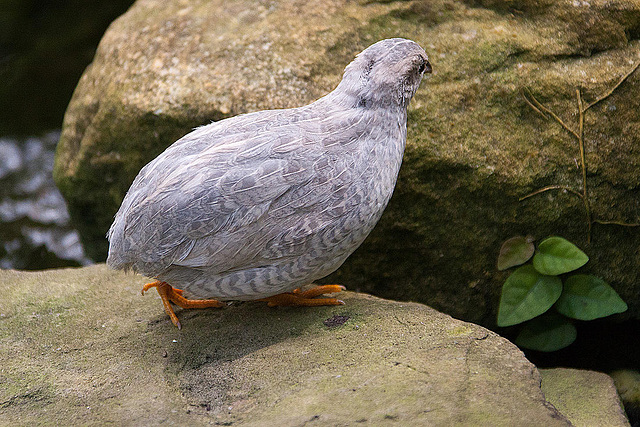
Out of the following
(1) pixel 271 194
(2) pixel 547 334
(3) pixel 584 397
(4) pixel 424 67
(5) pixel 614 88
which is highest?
(4) pixel 424 67

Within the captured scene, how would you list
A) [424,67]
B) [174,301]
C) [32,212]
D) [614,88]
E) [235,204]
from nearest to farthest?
[235,204] → [424,67] → [174,301] → [614,88] → [32,212]

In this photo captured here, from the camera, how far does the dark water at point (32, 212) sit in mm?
6309

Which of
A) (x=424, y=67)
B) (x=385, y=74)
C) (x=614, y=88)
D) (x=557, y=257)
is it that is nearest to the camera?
(x=385, y=74)

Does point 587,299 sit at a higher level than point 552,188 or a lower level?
lower

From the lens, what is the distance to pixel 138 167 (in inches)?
182

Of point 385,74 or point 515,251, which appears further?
point 515,251

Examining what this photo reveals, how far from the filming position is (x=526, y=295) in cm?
388

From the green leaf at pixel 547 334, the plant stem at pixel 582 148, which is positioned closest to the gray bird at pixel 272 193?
the plant stem at pixel 582 148

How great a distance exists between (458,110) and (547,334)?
158 centimetres

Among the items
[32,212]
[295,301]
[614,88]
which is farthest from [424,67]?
[32,212]

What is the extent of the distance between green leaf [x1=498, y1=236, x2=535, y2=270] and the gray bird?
→ 1137 mm

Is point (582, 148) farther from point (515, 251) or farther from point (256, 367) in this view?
point (256, 367)

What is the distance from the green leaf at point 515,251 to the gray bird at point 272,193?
1.14 meters

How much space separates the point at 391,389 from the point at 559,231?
1.95 meters
